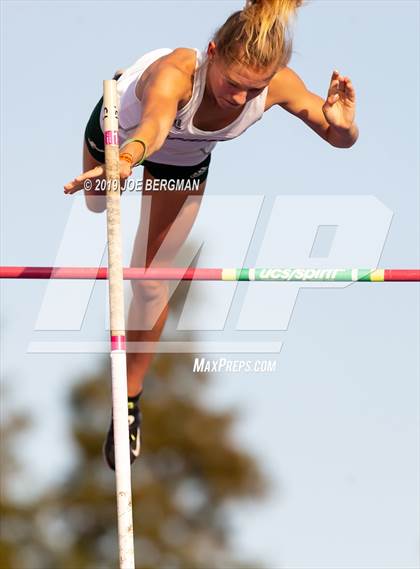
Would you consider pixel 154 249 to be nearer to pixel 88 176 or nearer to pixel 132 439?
pixel 132 439

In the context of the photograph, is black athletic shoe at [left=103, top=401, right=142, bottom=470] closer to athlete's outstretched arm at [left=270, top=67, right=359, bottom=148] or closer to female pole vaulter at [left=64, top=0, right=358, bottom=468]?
female pole vaulter at [left=64, top=0, right=358, bottom=468]

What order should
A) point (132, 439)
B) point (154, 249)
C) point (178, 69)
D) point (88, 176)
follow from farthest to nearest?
point (132, 439), point (154, 249), point (178, 69), point (88, 176)

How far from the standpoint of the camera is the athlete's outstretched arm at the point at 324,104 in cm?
805

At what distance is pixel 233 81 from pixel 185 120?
43 cm

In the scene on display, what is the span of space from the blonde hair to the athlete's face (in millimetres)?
41

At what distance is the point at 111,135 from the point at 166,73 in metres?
0.59

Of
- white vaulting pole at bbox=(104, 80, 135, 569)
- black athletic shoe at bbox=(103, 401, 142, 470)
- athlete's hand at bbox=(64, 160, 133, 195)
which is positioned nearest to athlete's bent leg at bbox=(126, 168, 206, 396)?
black athletic shoe at bbox=(103, 401, 142, 470)

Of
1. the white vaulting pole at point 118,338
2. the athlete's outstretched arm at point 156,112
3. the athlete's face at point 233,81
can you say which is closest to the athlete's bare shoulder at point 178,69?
the athlete's outstretched arm at point 156,112

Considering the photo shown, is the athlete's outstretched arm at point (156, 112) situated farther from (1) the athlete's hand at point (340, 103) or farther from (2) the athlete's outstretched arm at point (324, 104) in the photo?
(1) the athlete's hand at point (340, 103)

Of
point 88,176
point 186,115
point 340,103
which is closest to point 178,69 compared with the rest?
point 186,115

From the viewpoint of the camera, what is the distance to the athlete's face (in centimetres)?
750

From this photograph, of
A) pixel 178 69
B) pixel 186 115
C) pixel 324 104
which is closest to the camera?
pixel 178 69

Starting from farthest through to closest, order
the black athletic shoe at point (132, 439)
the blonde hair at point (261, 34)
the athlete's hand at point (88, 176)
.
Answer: the black athletic shoe at point (132, 439)
the blonde hair at point (261, 34)
the athlete's hand at point (88, 176)

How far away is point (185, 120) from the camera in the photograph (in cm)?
788
